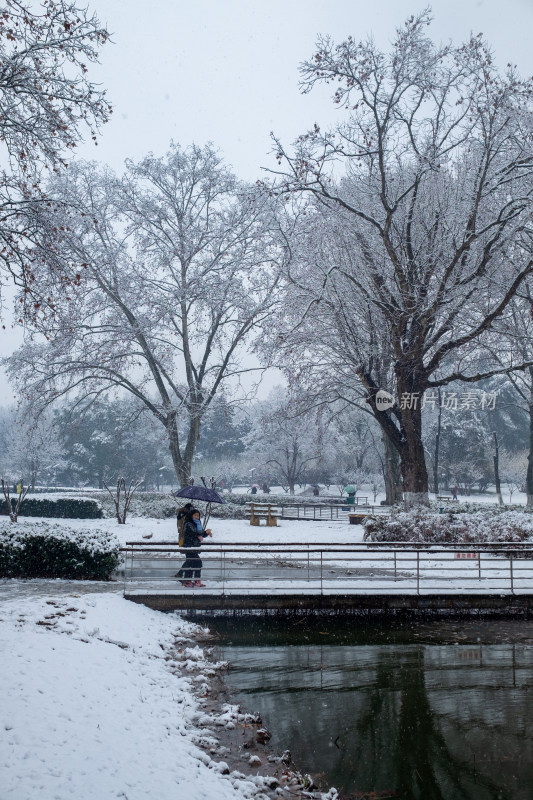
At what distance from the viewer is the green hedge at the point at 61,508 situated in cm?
2998

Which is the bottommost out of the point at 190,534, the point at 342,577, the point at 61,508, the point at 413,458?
the point at 342,577

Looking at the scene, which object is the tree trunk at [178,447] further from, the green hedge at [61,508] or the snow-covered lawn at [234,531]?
the green hedge at [61,508]

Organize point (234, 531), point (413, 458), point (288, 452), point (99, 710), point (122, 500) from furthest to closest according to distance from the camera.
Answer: point (288, 452), point (122, 500), point (234, 531), point (413, 458), point (99, 710)

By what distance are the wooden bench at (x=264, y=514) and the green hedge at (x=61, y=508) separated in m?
6.73

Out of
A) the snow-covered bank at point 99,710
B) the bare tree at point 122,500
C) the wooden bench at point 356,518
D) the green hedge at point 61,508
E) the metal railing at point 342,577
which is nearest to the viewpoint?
the snow-covered bank at point 99,710

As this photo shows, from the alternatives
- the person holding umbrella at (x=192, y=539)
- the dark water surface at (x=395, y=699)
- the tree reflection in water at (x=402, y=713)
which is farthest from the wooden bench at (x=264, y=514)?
the tree reflection in water at (x=402, y=713)

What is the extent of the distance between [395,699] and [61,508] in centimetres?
2414

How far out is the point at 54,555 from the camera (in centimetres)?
1395

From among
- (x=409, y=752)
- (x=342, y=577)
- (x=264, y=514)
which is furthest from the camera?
(x=264, y=514)

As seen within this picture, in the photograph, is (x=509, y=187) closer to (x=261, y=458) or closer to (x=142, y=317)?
(x=142, y=317)

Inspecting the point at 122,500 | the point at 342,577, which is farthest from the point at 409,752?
the point at 122,500

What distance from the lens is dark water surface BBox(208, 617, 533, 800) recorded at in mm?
6637

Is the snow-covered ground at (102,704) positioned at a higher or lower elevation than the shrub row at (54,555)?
lower

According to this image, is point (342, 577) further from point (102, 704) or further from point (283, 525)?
point (283, 525)
